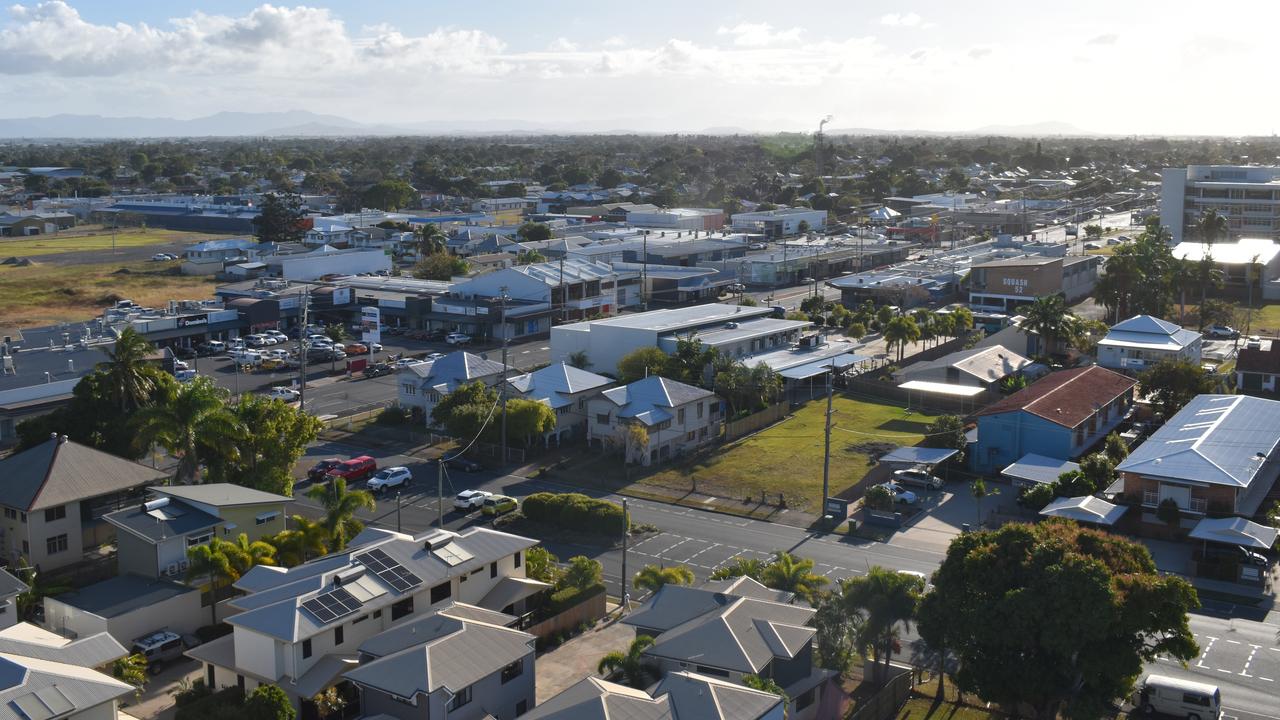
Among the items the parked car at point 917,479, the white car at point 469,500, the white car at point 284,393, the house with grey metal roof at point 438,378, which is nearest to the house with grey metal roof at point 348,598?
the white car at point 469,500

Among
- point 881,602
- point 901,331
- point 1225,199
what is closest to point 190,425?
point 881,602

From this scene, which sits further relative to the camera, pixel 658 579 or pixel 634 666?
pixel 658 579

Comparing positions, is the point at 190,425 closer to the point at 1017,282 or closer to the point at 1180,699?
the point at 1180,699

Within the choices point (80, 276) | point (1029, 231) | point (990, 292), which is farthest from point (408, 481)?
point (1029, 231)

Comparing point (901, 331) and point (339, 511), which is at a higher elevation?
point (901, 331)

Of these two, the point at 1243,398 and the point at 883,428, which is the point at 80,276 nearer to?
the point at 883,428

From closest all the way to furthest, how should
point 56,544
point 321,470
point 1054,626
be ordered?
point 1054,626 → point 56,544 → point 321,470

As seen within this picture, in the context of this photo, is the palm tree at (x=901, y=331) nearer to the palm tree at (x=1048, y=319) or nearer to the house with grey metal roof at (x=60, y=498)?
the palm tree at (x=1048, y=319)
